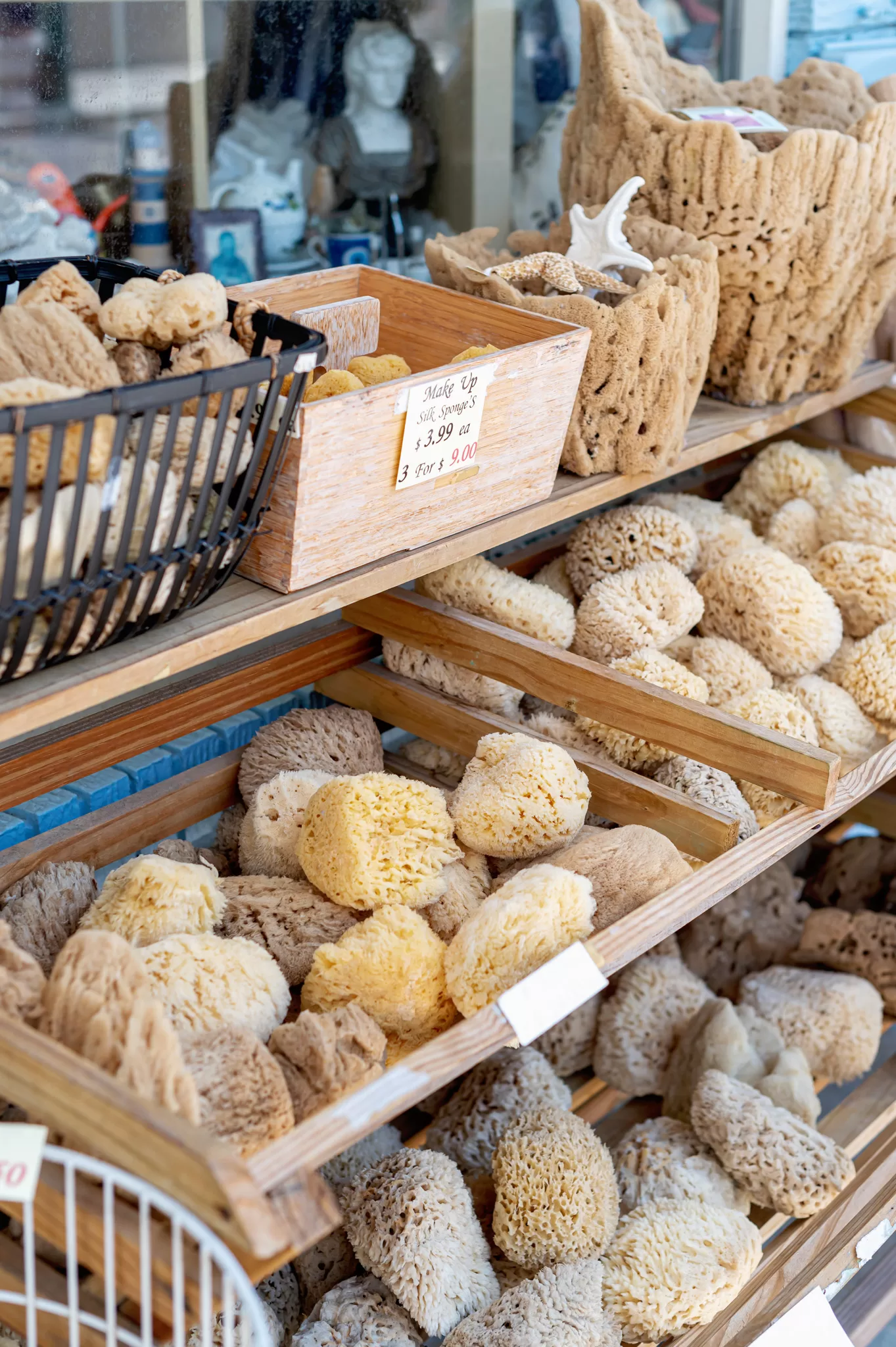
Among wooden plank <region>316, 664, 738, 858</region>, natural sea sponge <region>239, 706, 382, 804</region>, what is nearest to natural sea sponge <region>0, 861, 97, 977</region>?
natural sea sponge <region>239, 706, 382, 804</region>

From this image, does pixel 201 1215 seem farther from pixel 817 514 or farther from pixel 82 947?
pixel 817 514

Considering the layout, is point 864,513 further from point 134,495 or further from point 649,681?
point 134,495

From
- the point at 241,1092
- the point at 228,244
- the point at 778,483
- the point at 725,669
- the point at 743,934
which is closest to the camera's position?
the point at 241,1092

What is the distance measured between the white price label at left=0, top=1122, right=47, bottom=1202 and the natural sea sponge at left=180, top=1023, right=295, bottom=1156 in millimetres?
107

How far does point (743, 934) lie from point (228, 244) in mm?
1271

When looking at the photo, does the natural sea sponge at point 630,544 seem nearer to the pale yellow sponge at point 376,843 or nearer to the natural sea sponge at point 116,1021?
the pale yellow sponge at point 376,843

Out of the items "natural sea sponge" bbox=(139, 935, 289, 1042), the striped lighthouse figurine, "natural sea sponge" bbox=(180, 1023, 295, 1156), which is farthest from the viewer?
the striped lighthouse figurine

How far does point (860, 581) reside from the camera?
A: 156 cm

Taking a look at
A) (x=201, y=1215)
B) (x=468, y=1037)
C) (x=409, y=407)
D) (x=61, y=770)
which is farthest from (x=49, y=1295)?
(x=409, y=407)

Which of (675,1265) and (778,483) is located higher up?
(778,483)

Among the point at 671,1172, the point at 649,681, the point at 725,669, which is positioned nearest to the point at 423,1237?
the point at 671,1172

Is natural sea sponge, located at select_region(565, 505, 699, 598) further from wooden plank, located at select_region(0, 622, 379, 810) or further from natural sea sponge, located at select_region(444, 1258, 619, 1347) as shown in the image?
natural sea sponge, located at select_region(444, 1258, 619, 1347)

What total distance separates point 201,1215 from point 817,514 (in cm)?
134

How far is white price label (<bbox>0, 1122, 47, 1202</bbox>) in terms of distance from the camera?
0.76m
